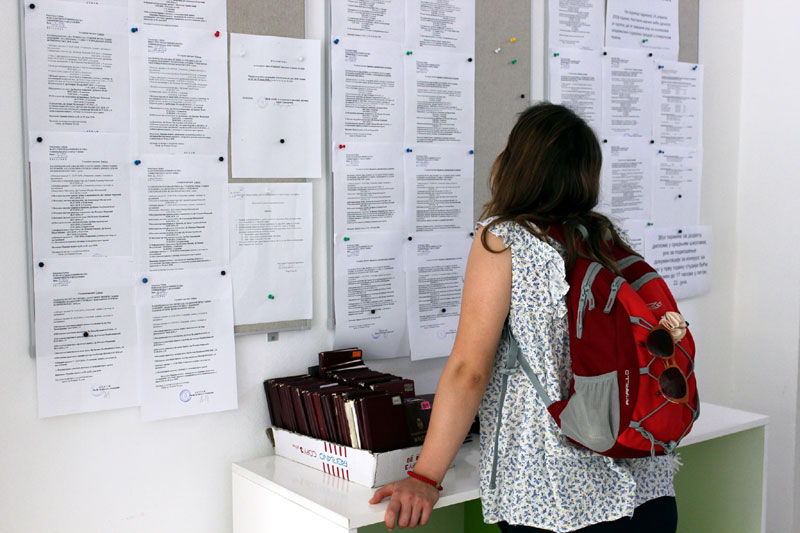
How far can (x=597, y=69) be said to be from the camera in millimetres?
2504

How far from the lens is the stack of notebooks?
164cm

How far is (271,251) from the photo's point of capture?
1.88 meters

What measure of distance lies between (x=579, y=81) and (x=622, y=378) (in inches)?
54.2

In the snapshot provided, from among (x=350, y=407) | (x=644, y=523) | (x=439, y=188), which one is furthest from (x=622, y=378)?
(x=439, y=188)

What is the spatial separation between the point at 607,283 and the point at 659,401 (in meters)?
0.22

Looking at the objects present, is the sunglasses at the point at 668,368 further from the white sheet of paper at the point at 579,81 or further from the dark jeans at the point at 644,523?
the white sheet of paper at the point at 579,81

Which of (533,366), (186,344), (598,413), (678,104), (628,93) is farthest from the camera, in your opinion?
(678,104)

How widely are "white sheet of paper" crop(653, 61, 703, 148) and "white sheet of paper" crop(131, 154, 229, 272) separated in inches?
62.6

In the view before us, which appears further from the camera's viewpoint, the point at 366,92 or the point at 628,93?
the point at 628,93

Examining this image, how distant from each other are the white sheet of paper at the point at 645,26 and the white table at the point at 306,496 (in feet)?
4.31

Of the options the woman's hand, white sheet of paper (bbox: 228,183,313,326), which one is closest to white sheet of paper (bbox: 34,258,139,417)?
white sheet of paper (bbox: 228,183,313,326)

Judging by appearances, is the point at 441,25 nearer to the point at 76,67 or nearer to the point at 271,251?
the point at 271,251

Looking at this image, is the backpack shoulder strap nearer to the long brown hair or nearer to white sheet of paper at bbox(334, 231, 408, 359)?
the long brown hair

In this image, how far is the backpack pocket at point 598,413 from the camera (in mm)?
1334
